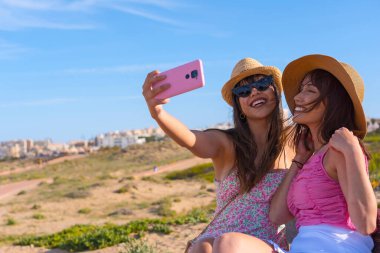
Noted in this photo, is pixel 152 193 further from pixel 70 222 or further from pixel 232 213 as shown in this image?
pixel 232 213

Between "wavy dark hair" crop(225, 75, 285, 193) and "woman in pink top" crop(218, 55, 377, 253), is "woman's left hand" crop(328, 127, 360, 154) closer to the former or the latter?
"woman in pink top" crop(218, 55, 377, 253)

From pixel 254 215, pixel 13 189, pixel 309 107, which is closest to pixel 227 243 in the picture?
pixel 254 215

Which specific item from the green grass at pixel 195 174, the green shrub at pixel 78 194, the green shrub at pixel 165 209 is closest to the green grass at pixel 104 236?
the green shrub at pixel 165 209

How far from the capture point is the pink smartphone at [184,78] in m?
3.11

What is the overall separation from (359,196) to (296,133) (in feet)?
2.97

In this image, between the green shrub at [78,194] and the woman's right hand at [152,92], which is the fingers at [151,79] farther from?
the green shrub at [78,194]

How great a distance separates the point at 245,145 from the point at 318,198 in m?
0.95

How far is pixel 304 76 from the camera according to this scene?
3.26m

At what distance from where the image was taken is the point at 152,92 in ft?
10.9

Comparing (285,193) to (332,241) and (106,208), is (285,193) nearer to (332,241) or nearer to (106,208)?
(332,241)

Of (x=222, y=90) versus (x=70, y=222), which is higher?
(x=222, y=90)

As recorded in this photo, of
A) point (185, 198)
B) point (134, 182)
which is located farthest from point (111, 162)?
point (185, 198)

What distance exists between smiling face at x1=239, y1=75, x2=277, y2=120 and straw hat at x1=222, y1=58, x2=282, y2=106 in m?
0.06

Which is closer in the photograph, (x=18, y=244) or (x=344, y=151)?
(x=344, y=151)
